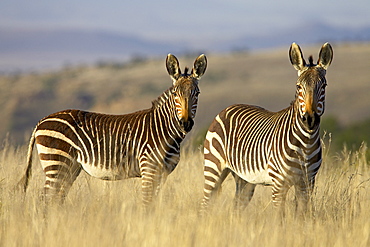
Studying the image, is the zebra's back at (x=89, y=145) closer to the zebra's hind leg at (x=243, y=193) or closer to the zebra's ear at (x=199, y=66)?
the zebra's ear at (x=199, y=66)

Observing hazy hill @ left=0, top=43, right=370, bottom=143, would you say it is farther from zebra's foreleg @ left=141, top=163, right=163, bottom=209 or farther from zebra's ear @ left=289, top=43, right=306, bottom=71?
zebra's ear @ left=289, top=43, right=306, bottom=71

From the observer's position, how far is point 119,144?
27.8 feet

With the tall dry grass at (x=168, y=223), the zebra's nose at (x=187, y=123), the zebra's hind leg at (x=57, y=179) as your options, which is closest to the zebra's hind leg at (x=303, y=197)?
the tall dry grass at (x=168, y=223)

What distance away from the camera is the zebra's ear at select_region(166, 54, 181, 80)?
8445 millimetres

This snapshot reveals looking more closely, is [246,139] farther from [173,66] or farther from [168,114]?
[173,66]

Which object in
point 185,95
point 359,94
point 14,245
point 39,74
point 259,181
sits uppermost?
point 39,74

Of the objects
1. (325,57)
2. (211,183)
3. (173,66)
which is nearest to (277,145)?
(325,57)

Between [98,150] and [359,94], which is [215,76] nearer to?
[359,94]

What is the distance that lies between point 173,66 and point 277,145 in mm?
2025

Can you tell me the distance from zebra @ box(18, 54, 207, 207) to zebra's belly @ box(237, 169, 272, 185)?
39.5 inches

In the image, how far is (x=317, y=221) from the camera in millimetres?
6938

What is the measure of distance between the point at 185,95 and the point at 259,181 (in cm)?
156

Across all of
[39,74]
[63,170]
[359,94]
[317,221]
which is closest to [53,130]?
[63,170]

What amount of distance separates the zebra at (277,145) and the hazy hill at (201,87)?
38.4 meters
